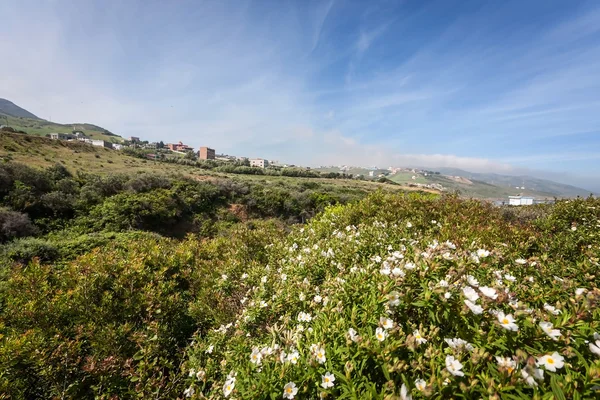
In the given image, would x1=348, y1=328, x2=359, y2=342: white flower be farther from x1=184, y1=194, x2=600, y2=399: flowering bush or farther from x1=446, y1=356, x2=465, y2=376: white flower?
x1=446, y1=356, x2=465, y2=376: white flower

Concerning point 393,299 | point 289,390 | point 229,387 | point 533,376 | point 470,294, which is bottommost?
point 229,387

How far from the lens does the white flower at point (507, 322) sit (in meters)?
1.45

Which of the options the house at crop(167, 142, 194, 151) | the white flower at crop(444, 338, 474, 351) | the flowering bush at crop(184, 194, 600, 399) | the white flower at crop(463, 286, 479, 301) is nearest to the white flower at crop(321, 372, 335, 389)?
the flowering bush at crop(184, 194, 600, 399)

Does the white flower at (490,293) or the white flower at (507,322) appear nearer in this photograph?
the white flower at (507,322)

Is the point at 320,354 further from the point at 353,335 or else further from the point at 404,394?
the point at 404,394

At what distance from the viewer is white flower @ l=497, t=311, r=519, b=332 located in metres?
1.45

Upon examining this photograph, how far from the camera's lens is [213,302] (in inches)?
162

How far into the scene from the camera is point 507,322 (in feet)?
5.00

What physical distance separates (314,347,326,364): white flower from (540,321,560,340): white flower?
4.28ft

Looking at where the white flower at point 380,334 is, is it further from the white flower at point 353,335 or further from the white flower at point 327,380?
the white flower at point 327,380

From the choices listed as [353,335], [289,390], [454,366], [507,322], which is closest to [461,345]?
[454,366]

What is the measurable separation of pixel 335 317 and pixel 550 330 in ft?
4.30

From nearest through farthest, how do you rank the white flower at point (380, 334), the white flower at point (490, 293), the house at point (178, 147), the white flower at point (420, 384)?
the white flower at point (420, 384) → the white flower at point (490, 293) → the white flower at point (380, 334) → the house at point (178, 147)

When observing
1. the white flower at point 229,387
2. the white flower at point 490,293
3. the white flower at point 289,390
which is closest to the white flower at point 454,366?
the white flower at point 490,293
